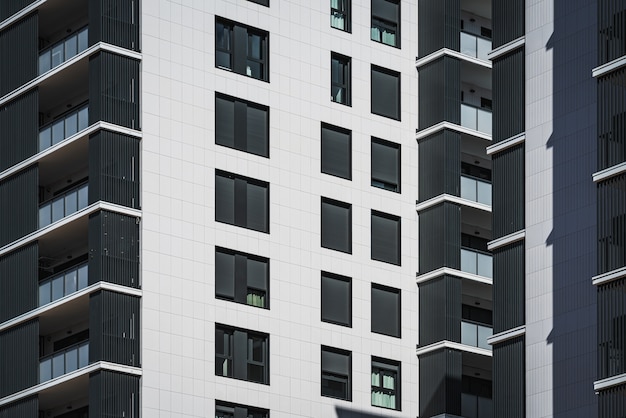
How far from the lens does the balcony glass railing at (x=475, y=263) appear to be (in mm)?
90375

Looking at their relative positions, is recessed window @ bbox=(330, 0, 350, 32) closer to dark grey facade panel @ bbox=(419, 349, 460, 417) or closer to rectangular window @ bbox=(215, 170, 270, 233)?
rectangular window @ bbox=(215, 170, 270, 233)

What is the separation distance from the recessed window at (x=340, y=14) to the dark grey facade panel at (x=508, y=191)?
1419 centimetres

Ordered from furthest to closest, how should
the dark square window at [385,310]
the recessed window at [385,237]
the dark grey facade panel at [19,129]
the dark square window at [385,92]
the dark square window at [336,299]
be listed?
the dark square window at [385,92] < the recessed window at [385,237] < the dark square window at [385,310] < the dark grey facade panel at [19,129] < the dark square window at [336,299]

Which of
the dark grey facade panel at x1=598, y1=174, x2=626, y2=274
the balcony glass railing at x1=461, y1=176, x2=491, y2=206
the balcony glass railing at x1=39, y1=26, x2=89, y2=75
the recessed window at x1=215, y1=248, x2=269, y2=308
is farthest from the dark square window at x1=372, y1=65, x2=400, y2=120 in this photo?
the dark grey facade panel at x1=598, y1=174, x2=626, y2=274

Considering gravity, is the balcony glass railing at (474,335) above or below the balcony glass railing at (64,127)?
below

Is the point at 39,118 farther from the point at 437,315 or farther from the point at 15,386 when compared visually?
the point at 437,315

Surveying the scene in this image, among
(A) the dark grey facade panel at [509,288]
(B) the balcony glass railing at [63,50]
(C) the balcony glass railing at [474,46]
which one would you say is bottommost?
(A) the dark grey facade panel at [509,288]

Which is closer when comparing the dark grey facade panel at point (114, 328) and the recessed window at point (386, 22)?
the dark grey facade panel at point (114, 328)

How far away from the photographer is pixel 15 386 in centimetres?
8356

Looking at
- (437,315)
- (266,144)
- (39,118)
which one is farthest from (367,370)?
(39,118)

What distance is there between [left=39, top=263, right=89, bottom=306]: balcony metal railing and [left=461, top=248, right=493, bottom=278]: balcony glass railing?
17162mm

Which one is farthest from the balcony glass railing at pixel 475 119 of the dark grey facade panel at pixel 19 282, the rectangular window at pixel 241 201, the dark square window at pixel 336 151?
the dark grey facade panel at pixel 19 282

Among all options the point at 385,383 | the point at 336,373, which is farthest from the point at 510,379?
the point at 385,383

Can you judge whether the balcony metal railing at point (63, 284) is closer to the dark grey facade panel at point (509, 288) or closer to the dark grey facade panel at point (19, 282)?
the dark grey facade panel at point (19, 282)
